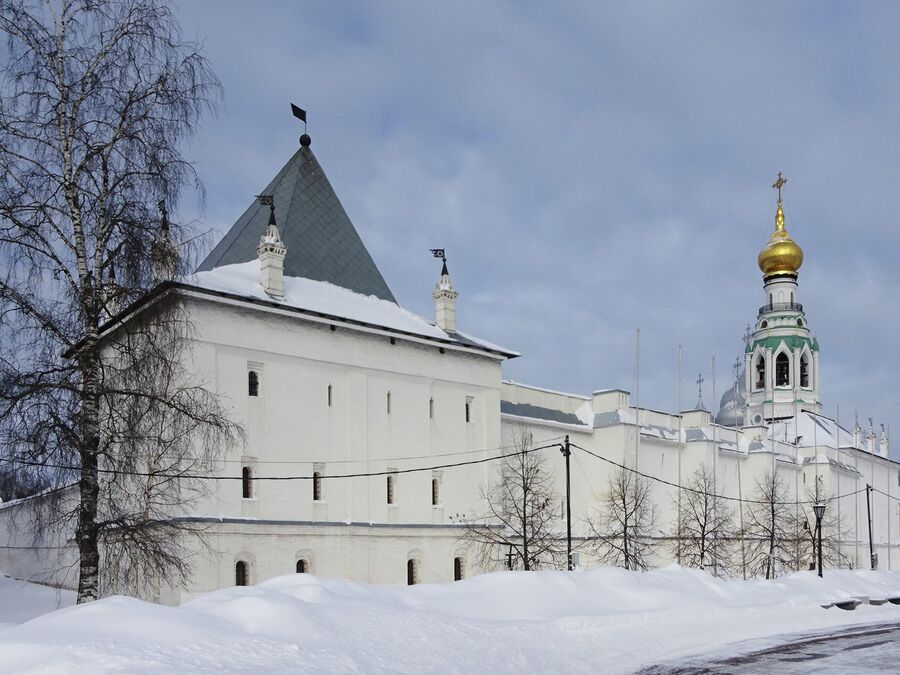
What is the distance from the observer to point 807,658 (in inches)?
647

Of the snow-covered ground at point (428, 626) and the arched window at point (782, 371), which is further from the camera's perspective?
the arched window at point (782, 371)

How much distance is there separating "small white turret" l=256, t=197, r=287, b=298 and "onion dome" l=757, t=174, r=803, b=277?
58.3 m

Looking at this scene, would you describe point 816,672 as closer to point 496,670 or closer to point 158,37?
point 496,670

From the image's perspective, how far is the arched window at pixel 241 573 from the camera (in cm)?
3064

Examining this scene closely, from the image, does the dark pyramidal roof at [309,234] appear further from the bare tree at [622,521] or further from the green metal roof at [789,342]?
the green metal roof at [789,342]

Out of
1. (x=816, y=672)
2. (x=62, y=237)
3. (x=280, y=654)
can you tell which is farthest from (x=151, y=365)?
(x=816, y=672)

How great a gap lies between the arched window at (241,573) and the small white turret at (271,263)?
9618mm

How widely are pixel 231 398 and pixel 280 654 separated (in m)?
21.3

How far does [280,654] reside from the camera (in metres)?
11.2

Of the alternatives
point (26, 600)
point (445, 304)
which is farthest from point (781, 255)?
point (26, 600)

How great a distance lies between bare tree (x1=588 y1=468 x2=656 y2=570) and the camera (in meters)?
46.1

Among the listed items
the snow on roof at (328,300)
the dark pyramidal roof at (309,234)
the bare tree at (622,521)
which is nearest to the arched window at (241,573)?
the snow on roof at (328,300)

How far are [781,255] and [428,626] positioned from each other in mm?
73764

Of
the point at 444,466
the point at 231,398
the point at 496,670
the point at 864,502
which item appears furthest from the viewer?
A: the point at 864,502
